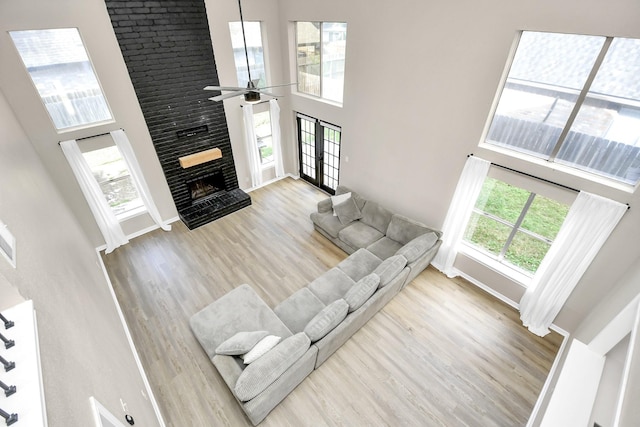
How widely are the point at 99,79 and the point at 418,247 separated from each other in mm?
6192

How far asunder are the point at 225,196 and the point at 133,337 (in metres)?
3.77

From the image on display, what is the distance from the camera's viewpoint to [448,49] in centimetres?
412

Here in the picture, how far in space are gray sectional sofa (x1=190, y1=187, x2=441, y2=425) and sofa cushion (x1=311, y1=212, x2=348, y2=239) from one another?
23 millimetres

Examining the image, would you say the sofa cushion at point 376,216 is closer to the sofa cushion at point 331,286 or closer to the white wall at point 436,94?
the white wall at point 436,94

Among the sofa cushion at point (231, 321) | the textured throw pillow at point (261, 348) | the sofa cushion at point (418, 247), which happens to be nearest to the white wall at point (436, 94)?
the sofa cushion at point (418, 247)

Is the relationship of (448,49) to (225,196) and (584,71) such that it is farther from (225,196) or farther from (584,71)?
(225,196)

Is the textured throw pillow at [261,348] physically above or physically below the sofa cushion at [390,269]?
below

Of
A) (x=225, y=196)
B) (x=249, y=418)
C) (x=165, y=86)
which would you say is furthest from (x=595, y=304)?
(x=165, y=86)

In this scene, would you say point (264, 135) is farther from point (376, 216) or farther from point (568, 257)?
point (568, 257)

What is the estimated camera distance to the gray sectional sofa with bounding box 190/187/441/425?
329 centimetres

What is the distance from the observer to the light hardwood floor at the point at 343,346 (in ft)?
11.6

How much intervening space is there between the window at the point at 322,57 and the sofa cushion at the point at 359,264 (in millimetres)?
3495

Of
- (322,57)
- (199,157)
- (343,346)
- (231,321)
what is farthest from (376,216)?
(199,157)

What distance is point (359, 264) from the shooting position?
5016 millimetres
